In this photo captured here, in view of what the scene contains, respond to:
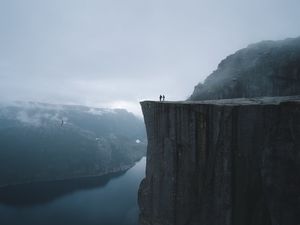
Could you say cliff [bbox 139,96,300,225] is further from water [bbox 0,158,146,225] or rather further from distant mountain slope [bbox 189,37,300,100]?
water [bbox 0,158,146,225]

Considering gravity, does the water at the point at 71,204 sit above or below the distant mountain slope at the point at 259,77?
below

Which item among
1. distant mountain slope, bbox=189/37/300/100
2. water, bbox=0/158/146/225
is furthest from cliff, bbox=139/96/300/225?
water, bbox=0/158/146/225

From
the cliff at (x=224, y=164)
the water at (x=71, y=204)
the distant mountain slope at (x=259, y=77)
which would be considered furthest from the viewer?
the water at (x=71, y=204)

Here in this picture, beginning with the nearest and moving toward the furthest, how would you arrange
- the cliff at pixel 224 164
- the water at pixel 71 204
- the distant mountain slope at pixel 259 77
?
the cliff at pixel 224 164, the distant mountain slope at pixel 259 77, the water at pixel 71 204

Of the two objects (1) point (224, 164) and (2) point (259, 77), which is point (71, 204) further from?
(1) point (224, 164)

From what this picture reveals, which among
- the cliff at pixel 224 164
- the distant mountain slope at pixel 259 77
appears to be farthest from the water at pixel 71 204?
the cliff at pixel 224 164

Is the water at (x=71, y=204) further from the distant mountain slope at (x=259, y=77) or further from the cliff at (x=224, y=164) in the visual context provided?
the cliff at (x=224, y=164)

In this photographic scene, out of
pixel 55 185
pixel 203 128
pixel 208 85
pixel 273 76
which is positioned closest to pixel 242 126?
pixel 203 128

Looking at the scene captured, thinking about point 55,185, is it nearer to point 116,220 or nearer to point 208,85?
point 116,220
